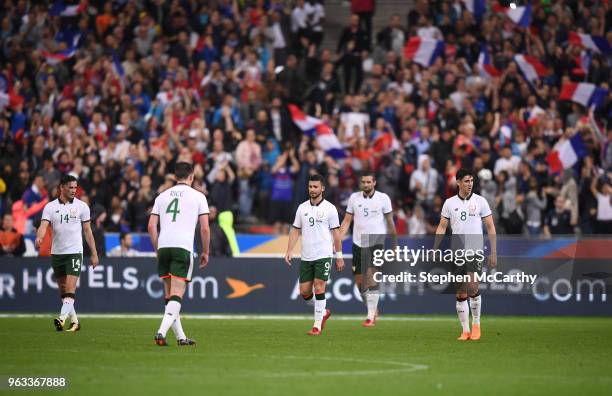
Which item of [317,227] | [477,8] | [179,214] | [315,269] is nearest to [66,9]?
[477,8]

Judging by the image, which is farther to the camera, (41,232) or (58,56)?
(58,56)

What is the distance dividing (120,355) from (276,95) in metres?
17.5

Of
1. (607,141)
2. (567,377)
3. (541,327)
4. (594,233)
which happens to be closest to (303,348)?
(567,377)

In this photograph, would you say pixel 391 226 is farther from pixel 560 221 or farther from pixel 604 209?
pixel 604 209

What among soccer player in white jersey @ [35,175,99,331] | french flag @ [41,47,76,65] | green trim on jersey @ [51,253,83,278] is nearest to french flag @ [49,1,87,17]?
french flag @ [41,47,76,65]

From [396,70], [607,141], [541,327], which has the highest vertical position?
[396,70]

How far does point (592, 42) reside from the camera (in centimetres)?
3238

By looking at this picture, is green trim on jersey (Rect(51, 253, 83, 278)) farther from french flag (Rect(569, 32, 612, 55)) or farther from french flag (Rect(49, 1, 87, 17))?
french flag (Rect(49, 1, 87, 17))

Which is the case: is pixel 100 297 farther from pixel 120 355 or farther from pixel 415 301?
pixel 120 355

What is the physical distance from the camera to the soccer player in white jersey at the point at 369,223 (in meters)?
22.7

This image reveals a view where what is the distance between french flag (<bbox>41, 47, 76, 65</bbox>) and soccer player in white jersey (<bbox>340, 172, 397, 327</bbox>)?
1498 centimetres

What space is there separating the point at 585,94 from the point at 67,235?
15595 millimetres

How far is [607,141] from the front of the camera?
98.4ft

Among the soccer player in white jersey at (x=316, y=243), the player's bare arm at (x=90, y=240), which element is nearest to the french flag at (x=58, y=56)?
the player's bare arm at (x=90, y=240)
